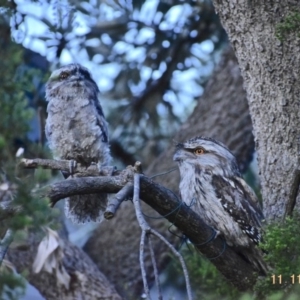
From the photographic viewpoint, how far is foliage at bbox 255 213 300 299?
12.2ft

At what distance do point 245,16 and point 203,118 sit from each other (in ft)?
6.69

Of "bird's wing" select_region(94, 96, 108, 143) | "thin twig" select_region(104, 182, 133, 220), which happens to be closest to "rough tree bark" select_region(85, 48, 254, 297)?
"bird's wing" select_region(94, 96, 108, 143)

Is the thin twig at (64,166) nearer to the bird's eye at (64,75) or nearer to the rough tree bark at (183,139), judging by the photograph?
the bird's eye at (64,75)

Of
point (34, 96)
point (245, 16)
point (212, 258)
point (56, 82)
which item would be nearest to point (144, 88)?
point (34, 96)

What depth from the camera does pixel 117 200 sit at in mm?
3344

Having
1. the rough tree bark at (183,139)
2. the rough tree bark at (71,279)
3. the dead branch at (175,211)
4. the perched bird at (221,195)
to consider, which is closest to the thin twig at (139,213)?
the dead branch at (175,211)

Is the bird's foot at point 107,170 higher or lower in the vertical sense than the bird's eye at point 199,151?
lower

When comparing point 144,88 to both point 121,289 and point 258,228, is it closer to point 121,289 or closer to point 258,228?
point 121,289

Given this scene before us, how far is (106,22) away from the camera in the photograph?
7102 millimetres

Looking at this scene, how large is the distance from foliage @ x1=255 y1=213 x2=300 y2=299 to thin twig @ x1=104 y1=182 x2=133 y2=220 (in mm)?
A: 675

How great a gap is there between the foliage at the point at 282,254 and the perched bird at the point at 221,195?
29cm

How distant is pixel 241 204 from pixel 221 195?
0.11 meters

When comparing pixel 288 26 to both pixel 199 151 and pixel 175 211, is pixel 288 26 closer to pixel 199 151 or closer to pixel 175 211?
pixel 199 151

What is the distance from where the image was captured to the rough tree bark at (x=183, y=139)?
6164 mm
